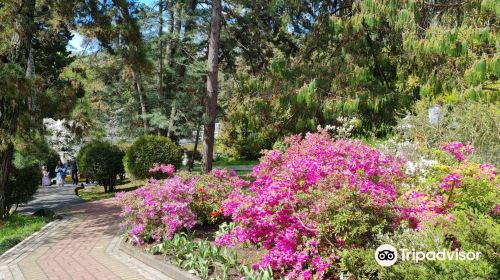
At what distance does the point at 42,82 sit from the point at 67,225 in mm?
3637

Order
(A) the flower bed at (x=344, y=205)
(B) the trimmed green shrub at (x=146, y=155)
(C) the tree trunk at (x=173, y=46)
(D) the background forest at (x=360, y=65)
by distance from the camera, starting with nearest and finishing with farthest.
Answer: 1. (A) the flower bed at (x=344, y=205)
2. (D) the background forest at (x=360, y=65)
3. (B) the trimmed green shrub at (x=146, y=155)
4. (C) the tree trunk at (x=173, y=46)

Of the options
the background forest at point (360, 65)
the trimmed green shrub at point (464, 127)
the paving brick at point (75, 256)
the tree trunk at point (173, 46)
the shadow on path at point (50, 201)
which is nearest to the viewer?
the paving brick at point (75, 256)

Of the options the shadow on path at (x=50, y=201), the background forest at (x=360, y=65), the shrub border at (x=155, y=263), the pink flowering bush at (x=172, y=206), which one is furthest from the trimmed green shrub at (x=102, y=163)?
the shrub border at (x=155, y=263)

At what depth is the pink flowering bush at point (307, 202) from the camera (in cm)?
480

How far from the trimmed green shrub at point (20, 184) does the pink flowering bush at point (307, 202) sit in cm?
895

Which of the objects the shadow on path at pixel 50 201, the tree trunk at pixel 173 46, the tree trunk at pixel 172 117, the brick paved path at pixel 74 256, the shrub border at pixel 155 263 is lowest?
the shadow on path at pixel 50 201

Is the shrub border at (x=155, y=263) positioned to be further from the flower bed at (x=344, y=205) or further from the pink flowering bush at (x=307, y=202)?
the flower bed at (x=344, y=205)

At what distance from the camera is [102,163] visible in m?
17.6

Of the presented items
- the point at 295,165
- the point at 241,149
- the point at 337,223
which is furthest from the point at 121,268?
the point at 241,149

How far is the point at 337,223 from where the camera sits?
184 inches

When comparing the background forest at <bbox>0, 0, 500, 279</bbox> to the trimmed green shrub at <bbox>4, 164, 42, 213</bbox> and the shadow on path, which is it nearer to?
the trimmed green shrub at <bbox>4, 164, 42, 213</bbox>

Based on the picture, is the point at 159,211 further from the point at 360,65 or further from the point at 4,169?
the point at 360,65

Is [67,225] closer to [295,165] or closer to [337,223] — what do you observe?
[295,165]

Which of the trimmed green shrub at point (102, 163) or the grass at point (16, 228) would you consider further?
the trimmed green shrub at point (102, 163)
